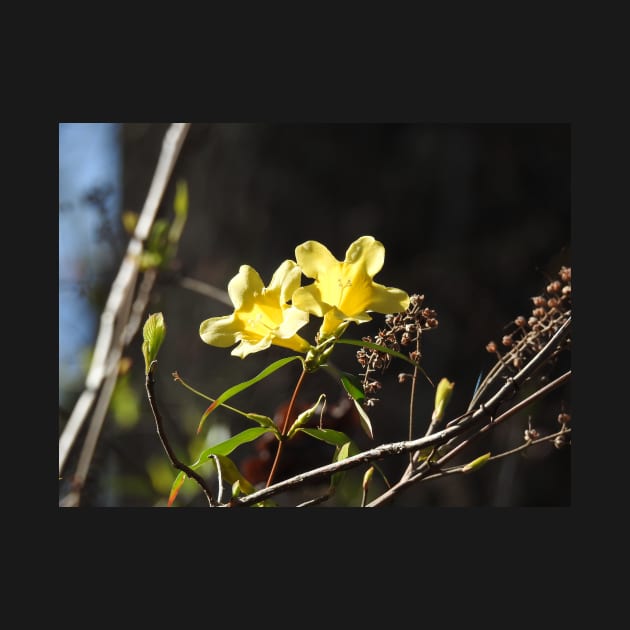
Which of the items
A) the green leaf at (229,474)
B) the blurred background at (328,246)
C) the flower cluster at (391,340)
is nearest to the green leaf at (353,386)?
the flower cluster at (391,340)

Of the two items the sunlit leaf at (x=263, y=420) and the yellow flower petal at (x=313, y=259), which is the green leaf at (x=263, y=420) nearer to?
the sunlit leaf at (x=263, y=420)

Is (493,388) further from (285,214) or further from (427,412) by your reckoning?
(285,214)

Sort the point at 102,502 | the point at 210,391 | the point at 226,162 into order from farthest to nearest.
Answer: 1. the point at 226,162
2. the point at 210,391
3. the point at 102,502

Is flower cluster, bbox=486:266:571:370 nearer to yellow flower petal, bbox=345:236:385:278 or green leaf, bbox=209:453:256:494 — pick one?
yellow flower petal, bbox=345:236:385:278

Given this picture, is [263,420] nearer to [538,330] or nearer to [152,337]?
[152,337]

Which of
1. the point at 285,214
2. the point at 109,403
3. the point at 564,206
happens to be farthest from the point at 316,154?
the point at 109,403

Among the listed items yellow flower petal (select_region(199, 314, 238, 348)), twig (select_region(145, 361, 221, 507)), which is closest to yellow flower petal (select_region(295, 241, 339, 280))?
yellow flower petal (select_region(199, 314, 238, 348))

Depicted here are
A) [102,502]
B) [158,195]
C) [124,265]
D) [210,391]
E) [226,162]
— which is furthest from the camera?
[226,162]

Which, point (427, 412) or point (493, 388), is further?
point (427, 412)

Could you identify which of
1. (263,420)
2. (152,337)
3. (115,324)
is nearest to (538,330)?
(263,420)
